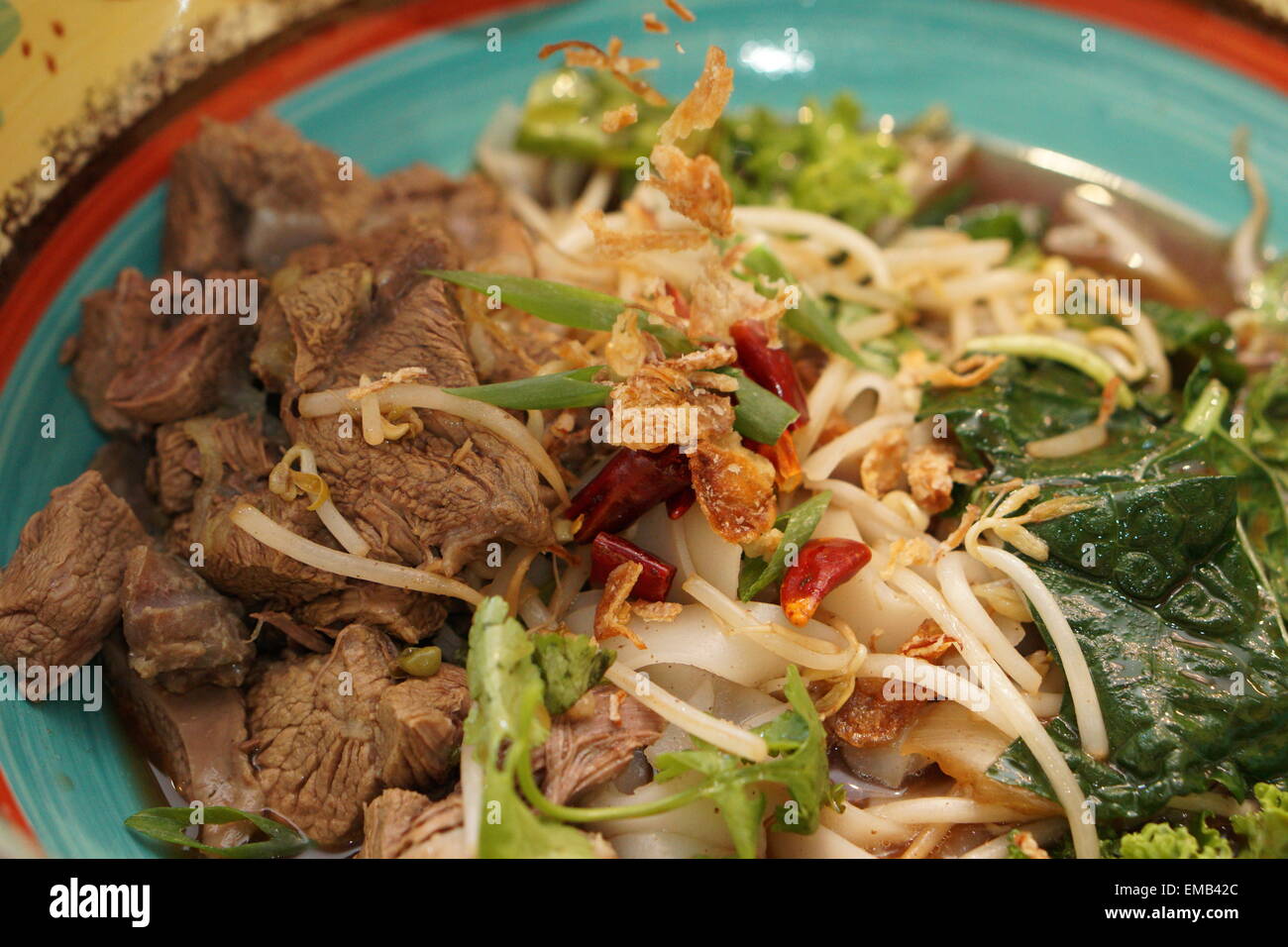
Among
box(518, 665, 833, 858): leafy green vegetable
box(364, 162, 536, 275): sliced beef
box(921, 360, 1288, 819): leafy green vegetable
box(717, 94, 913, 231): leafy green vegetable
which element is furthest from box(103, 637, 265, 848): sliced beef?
box(717, 94, 913, 231): leafy green vegetable

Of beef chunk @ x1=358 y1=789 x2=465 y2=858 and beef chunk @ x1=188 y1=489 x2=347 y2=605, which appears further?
beef chunk @ x1=188 y1=489 x2=347 y2=605

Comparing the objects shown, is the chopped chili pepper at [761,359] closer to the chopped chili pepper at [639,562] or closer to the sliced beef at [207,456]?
the chopped chili pepper at [639,562]

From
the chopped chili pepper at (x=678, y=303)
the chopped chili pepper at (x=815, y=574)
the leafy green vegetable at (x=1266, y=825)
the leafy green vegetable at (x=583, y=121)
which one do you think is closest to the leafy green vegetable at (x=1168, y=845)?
the leafy green vegetable at (x=1266, y=825)

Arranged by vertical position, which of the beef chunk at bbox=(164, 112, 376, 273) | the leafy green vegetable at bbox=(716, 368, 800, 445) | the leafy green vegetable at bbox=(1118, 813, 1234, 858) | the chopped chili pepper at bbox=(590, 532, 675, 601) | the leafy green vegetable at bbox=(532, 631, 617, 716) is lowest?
the leafy green vegetable at bbox=(1118, 813, 1234, 858)

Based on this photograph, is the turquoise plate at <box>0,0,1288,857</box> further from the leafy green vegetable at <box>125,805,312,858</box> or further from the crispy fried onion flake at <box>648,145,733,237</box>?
the leafy green vegetable at <box>125,805,312,858</box>
